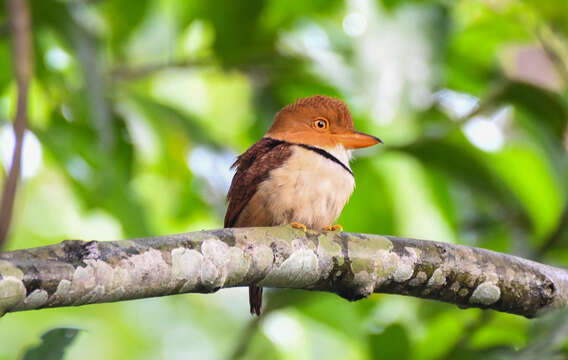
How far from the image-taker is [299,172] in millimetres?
2635

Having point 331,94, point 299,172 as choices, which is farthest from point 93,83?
point 331,94

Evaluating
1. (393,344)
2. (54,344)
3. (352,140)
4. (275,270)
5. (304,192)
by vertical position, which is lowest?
(393,344)

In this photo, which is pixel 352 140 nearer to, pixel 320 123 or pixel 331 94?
pixel 320 123

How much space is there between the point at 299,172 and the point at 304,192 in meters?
0.07

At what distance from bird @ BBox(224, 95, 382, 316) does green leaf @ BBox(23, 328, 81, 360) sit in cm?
119

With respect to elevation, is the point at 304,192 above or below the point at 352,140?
below

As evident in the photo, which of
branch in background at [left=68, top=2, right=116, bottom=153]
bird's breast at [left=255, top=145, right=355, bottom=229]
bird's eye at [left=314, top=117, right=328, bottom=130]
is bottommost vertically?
bird's breast at [left=255, top=145, right=355, bottom=229]

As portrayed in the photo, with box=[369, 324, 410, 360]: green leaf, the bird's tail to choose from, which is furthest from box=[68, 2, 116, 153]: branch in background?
box=[369, 324, 410, 360]: green leaf

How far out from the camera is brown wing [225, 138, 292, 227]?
2691 mm

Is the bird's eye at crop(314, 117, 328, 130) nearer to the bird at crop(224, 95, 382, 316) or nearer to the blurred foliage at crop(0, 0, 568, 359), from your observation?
the bird at crop(224, 95, 382, 316)

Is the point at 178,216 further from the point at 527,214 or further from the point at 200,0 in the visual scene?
the point at 527,214

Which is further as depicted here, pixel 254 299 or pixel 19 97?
pixel 254 299

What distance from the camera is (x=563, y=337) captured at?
154cm

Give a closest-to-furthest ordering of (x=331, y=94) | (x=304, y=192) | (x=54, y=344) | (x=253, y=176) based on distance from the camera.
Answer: (x=54, y=344)
(x=304, y=192)
(x=253, y=176)
(x=331, y=94)
